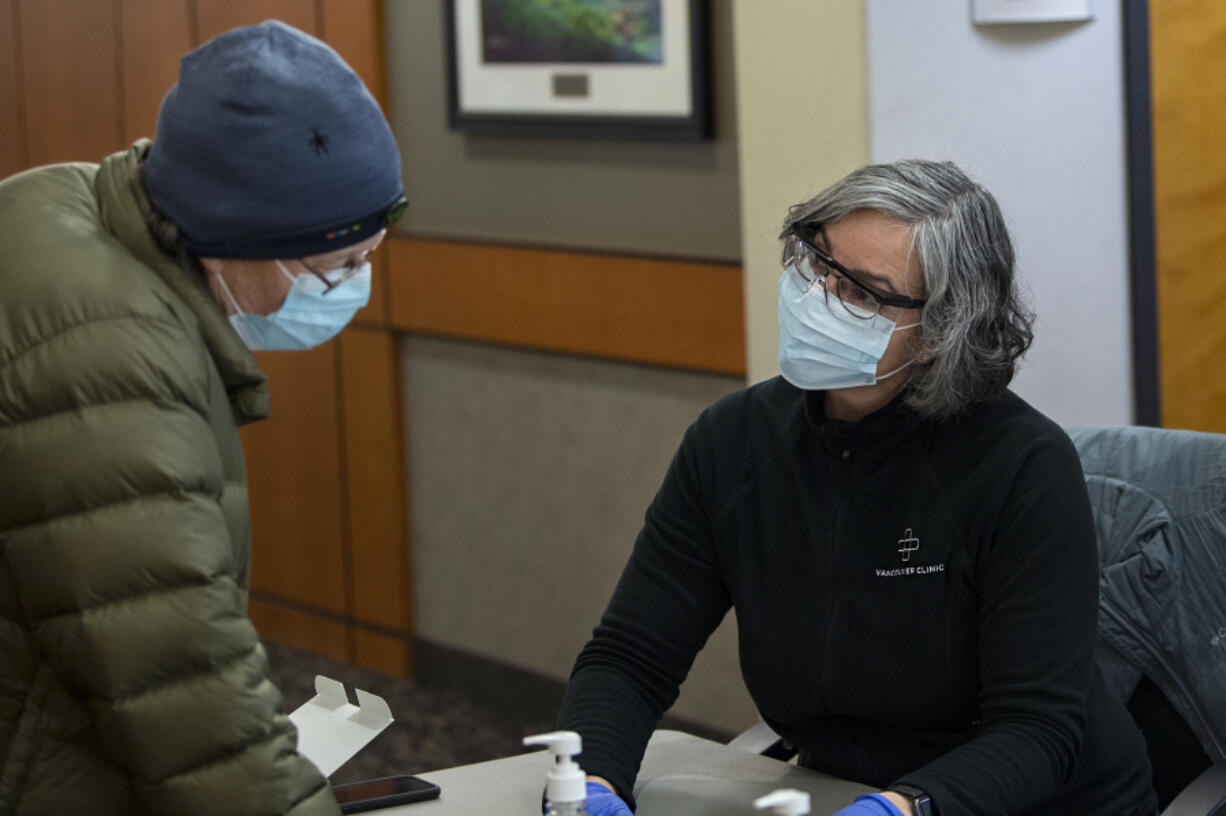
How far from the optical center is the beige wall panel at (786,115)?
259 cm

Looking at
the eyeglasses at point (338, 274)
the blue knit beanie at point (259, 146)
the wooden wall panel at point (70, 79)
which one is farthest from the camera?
the wooden wall panel at point (70, 79)

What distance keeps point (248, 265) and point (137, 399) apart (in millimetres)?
260

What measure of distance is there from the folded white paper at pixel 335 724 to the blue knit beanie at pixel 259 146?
0.50 m

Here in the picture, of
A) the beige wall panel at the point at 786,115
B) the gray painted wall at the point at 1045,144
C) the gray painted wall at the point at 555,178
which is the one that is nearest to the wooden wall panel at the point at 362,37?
the gray painted wall at the point at 555,178

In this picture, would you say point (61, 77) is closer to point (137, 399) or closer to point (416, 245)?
point (416, 245)

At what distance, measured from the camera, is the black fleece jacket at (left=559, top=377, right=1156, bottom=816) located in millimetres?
1676

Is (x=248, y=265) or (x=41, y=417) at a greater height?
(x=248, y=265)

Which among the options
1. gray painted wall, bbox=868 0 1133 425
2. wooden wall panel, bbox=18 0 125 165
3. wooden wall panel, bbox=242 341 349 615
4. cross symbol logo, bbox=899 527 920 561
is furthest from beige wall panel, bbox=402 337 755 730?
cross symbol logo, bbox=899 527 920 561

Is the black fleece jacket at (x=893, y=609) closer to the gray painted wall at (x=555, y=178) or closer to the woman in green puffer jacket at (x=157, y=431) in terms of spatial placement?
the woman in green puffer jacket at (x=157, y=431)

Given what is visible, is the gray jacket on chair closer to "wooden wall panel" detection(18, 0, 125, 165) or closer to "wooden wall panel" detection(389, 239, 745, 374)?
"wooden wall panel" detection(389, 239, 745, 374)

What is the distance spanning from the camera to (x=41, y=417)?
4.08ft

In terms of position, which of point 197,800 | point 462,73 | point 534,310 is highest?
point 462,73

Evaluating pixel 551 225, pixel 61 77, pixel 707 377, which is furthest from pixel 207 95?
pixel 61 77

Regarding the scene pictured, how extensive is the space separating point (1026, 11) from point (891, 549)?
128 cm
